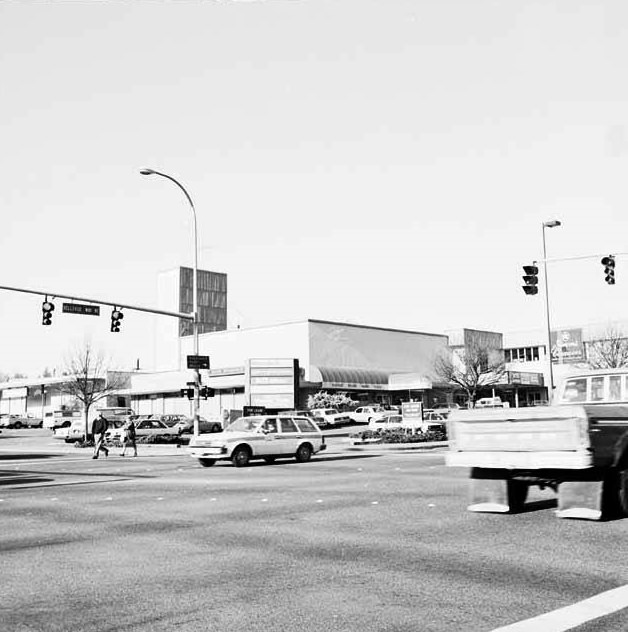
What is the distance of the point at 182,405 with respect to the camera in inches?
3268

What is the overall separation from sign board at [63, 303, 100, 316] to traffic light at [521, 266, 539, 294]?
16.5m

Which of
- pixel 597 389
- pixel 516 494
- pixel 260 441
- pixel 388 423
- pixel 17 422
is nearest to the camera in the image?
pixel 516 494

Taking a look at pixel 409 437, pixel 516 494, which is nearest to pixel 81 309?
pixel 409 437

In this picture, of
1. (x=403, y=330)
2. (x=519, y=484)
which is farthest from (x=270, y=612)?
(x=403, y=330)

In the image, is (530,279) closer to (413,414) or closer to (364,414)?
(413,414)

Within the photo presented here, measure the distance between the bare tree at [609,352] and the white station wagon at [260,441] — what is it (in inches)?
1838

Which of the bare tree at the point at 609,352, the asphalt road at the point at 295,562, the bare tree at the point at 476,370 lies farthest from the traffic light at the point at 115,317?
the bare tree at the point at 609,352

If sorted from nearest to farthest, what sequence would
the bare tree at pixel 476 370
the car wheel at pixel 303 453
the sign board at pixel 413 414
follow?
the car wheel at pixel 303 453 → the sign board at pixel 413 414 → the bare tree at pixel 476 370

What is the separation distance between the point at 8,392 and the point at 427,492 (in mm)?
123648

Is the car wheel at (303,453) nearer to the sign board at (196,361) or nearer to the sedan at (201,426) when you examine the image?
the sign board at (196,361)

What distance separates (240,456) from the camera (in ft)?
79.5

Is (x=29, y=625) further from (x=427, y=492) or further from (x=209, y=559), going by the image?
(x=427, y=492)

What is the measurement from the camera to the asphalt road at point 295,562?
6.23 metres

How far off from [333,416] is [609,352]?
2749 centimetres
